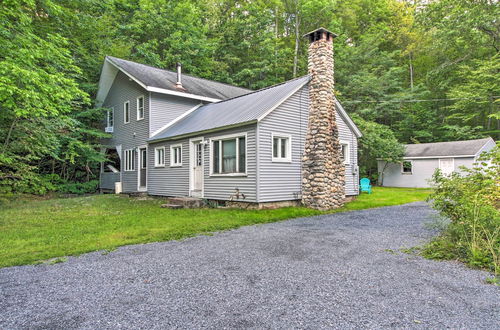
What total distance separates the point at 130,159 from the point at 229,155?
8120mm

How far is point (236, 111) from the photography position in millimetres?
11195

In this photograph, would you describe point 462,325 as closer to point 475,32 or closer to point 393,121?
point 475,32

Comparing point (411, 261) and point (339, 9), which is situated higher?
point (339, 9)

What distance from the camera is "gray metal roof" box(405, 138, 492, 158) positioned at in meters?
18.9

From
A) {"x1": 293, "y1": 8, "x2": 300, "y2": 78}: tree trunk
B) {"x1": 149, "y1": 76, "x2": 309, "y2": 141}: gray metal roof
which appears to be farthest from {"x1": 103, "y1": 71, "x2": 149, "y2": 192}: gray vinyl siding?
{"x1": 293, "y1": 8, "x2": 300, "y2": 78}: tree trunk

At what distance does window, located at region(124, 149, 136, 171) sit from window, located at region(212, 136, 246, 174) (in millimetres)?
6933

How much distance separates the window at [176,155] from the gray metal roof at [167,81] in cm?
349

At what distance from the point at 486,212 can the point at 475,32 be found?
23.3m

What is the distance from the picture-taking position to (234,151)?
10.2 metres

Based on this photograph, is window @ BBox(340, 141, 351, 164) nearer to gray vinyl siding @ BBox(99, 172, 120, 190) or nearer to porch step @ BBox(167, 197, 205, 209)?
porch step @ BBox(167, 197, 205, 209)

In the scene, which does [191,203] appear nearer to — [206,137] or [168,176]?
[206,137]

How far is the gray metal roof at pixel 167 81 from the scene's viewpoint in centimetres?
1456

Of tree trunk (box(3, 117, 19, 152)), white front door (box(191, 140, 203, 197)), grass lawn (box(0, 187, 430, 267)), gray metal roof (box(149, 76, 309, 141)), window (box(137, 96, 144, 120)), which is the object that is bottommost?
grass lawn (box(0, 187, 430, 267))

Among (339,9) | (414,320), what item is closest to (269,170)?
(414,320)
